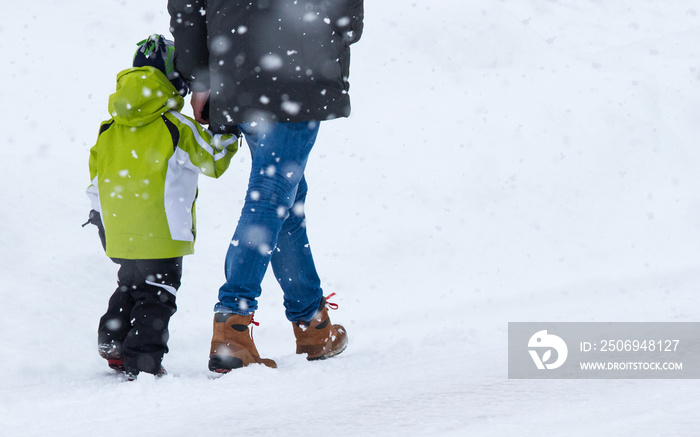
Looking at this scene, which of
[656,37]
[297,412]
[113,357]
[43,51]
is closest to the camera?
[297,412]

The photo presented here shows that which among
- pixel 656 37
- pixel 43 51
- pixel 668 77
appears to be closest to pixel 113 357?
pixel 43 51

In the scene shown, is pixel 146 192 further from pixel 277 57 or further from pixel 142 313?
pixel 277 57

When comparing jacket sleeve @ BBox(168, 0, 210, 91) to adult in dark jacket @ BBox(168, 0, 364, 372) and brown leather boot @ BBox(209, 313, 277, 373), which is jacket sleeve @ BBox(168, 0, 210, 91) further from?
brown leather boot @ BBox(209, 313, 277, 373)

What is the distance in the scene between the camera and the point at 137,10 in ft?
19.7

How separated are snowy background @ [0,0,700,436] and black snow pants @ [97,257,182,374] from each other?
0.13 m

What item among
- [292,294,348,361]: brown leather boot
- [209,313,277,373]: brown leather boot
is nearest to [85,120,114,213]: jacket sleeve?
[209,313,277,373]: brown leather boot

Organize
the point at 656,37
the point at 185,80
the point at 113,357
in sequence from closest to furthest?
the point at 113,357, the point at 185,80, the point at 656,37

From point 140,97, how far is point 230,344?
946 mm

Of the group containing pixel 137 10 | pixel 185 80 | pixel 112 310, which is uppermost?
pixel 137 10

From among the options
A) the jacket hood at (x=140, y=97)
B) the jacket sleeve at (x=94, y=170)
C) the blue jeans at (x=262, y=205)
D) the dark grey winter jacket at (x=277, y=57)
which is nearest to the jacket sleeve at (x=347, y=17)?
the dark grey winter jacket at (x=277, y=57)

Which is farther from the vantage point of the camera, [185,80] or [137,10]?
[137,10]

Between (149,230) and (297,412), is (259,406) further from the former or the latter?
(149,230)

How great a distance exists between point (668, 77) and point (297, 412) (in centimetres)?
523

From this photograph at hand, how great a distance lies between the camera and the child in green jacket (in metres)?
2.39
